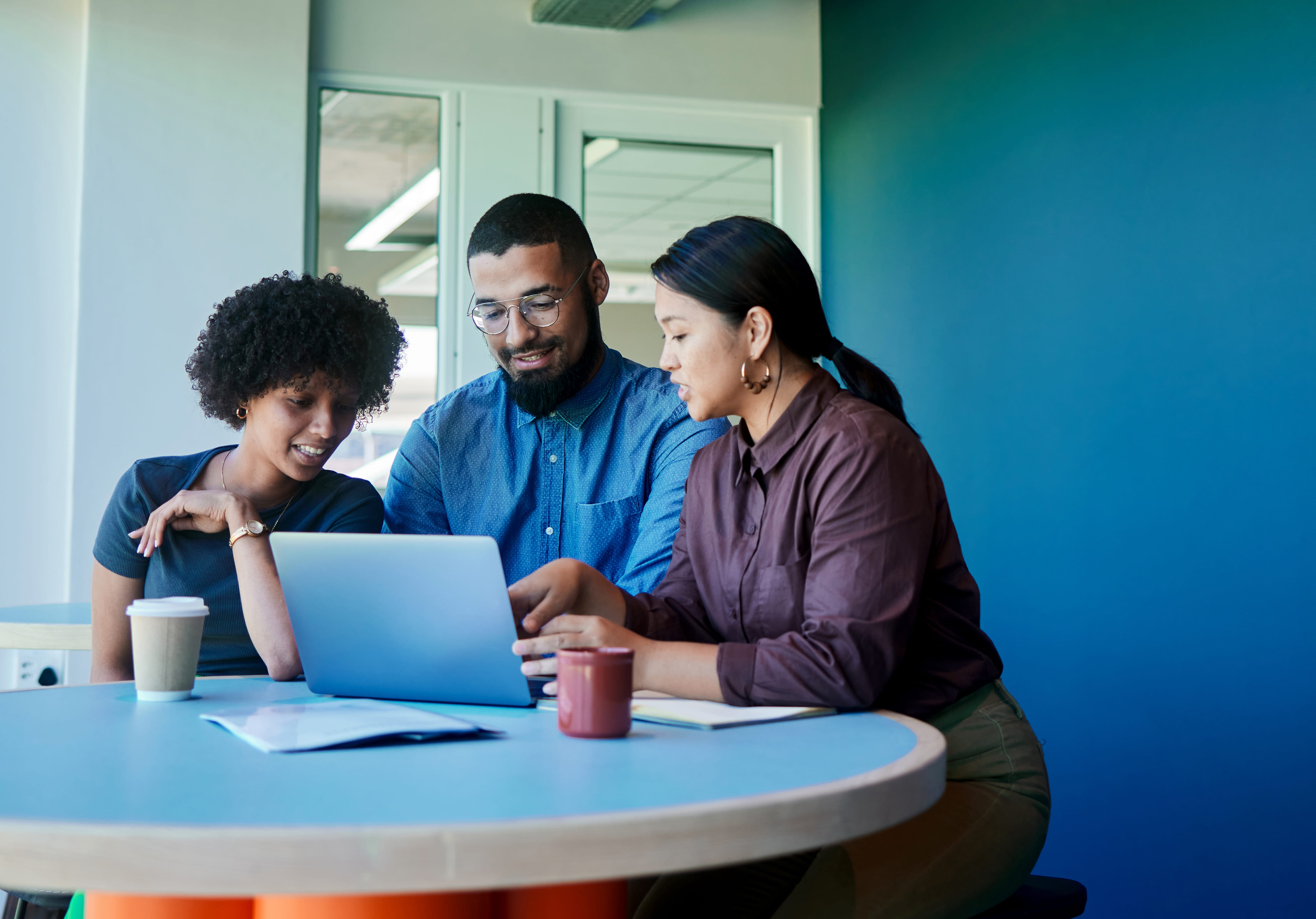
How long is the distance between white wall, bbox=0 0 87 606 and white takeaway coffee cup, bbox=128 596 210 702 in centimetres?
280

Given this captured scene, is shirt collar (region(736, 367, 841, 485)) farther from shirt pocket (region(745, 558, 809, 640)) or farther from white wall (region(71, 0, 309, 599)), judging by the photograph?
white wall (region(71, 0, 309, 599))

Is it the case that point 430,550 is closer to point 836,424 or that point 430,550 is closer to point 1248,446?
point 836,424

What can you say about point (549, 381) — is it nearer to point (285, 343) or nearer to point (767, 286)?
point (285, 343)

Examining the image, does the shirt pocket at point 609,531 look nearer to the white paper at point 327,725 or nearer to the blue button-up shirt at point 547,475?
the blue button-up shirt at point 547,475

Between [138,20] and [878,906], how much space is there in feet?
12.4

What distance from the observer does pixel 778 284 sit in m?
1.60

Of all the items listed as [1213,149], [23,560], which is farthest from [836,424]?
[23,560]

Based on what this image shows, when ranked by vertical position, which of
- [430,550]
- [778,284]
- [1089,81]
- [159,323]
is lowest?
[430,550]

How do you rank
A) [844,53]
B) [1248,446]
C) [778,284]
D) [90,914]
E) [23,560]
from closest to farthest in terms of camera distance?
[90,914], [778,284], [1248,446], [23,560], [844,53]

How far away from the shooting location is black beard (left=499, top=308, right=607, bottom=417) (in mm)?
2080

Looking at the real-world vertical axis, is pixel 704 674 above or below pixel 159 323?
below

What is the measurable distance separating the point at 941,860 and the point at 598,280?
129 cm

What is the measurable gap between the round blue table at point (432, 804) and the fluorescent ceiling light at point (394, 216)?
3.15 metres

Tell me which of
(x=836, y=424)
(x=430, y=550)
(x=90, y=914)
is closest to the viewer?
(x=90, y=914)
